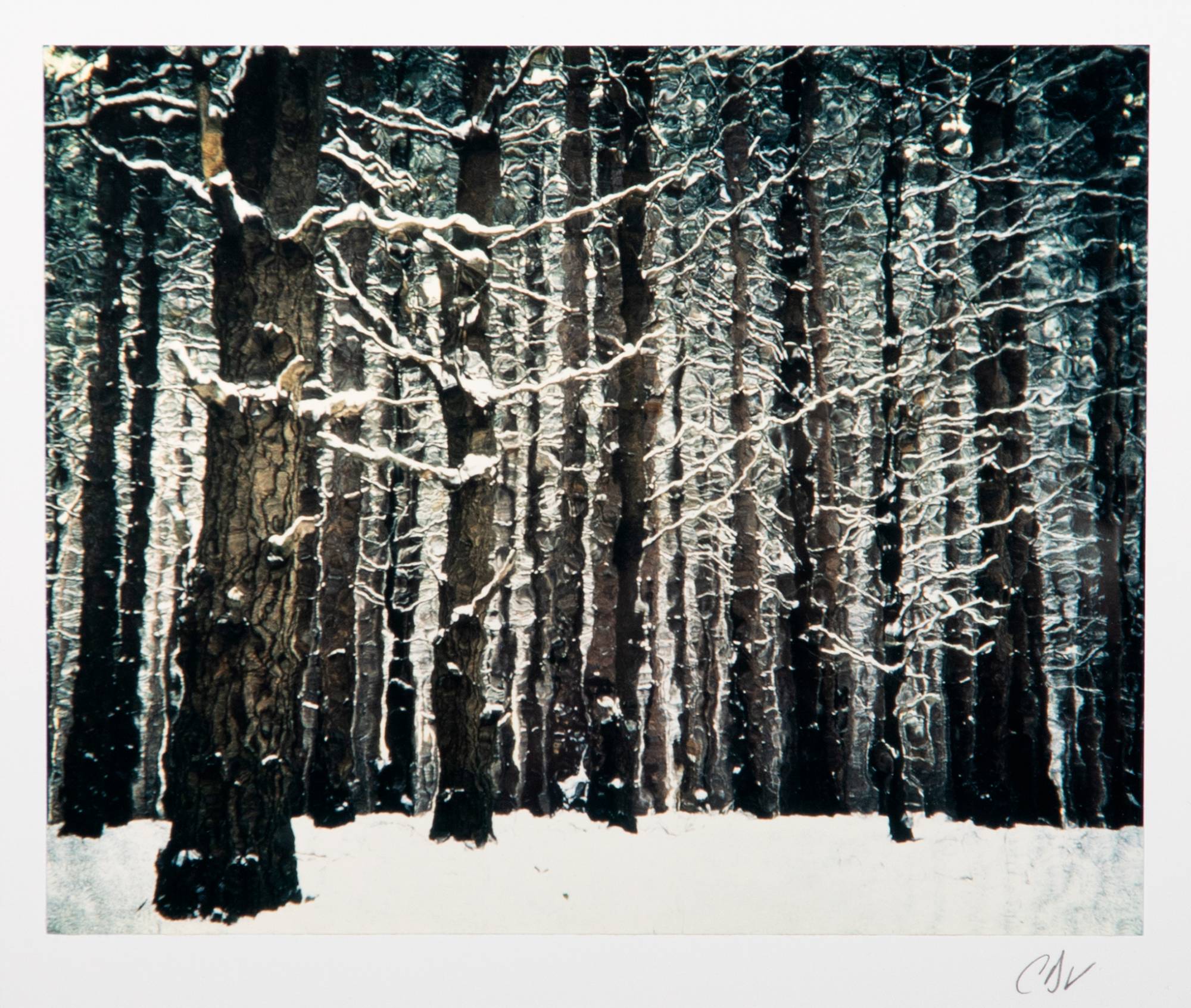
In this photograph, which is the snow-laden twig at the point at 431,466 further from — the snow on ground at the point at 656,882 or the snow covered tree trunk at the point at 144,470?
the snow on ground at the point at 656,882

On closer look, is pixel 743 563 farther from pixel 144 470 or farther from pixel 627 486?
pixel 144 470

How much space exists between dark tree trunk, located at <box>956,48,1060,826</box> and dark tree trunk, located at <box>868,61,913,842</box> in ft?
0.84

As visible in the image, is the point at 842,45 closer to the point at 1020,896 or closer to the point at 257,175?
the point at 257,175

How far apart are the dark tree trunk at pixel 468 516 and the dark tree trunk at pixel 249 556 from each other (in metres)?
0.53

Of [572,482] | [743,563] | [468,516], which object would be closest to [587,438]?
[572,482]

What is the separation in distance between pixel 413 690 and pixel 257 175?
2.05 m

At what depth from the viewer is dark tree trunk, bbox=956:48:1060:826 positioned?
2125mm

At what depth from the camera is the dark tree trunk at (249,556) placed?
79.5 inches

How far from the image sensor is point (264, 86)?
204cm

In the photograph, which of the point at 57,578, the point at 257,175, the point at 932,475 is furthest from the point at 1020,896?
the point at 257,175

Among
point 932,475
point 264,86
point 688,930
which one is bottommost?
point 688,930
